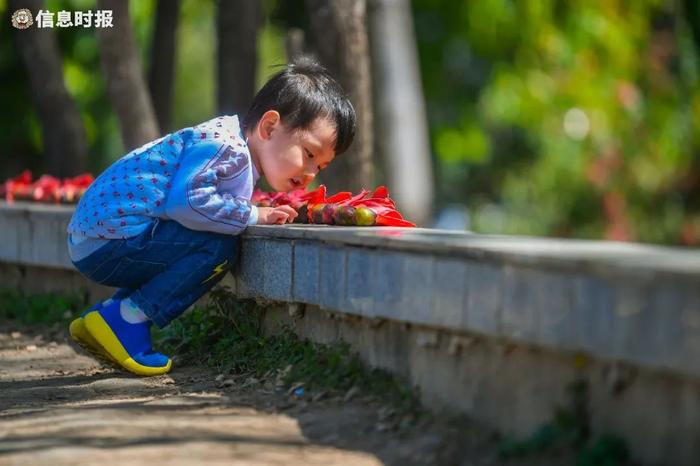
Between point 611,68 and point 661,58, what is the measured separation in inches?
79.3

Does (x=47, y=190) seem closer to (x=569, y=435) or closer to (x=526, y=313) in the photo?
(x=526, y=313)

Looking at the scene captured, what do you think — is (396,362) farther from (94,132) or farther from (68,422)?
(94,132)

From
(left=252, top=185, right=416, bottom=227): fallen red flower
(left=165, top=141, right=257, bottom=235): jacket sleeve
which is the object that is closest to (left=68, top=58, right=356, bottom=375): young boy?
(left=165, top=141, right=257, bottom=235): jacket sleeve

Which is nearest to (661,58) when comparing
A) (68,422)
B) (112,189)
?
(112,189)

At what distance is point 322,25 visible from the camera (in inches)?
336

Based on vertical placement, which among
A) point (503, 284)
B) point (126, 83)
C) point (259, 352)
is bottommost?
point (259, 352)

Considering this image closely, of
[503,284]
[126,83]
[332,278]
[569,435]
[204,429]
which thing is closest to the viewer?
[569,435]

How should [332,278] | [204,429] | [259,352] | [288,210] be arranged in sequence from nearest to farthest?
[204,429], [332,278], [259,352], [288,210]

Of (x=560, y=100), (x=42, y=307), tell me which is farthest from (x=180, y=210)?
(x=560, y=100)

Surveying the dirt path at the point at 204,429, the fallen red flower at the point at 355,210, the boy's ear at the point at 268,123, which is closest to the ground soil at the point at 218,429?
the dirt path at the point at 204,429

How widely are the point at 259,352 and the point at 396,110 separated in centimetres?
419

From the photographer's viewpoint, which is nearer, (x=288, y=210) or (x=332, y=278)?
(x=332, y=278)

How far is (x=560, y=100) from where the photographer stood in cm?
1880

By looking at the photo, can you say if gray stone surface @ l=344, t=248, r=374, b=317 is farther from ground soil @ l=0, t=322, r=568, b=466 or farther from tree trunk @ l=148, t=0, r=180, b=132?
tree trunk @ l=148, t=0, r=180, b=132
